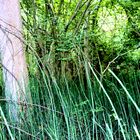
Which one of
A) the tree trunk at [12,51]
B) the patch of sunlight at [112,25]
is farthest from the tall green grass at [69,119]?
the patch of sunlight at [112,25]

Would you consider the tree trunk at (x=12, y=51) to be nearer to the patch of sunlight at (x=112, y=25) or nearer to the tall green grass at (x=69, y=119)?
the tall green grass at (x=69, y=119)

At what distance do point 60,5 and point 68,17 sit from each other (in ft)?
0.50

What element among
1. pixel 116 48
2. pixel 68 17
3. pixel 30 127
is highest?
pixel 68 17

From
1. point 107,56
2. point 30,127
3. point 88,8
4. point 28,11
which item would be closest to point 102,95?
point 30,127

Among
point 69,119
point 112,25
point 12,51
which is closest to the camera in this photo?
point 69,119

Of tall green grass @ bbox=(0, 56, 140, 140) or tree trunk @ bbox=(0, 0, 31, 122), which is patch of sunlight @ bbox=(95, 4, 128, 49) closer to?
tall green grass @ bbox=(0, 56, 140, 140)

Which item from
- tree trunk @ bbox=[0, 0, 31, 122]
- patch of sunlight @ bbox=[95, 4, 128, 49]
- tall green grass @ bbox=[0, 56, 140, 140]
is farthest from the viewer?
patch of sunlight @ bbox=[95, 4, 128, 49]

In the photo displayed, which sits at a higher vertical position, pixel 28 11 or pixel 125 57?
pixel 28 11

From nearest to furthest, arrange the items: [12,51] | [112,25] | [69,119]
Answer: [69,119], [12,51], [112,25]

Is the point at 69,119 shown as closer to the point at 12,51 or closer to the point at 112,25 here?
the point at 12,51

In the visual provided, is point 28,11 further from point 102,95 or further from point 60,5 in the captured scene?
point 102,95

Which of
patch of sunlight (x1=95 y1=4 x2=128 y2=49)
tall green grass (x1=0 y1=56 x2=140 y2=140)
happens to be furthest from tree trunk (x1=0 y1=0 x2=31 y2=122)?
patch of sunlight (x1=95 y1=4 x2=128 y2=49)

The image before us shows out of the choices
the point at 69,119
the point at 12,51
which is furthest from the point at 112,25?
the point at 69,119

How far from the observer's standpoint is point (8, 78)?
5.57 feet
